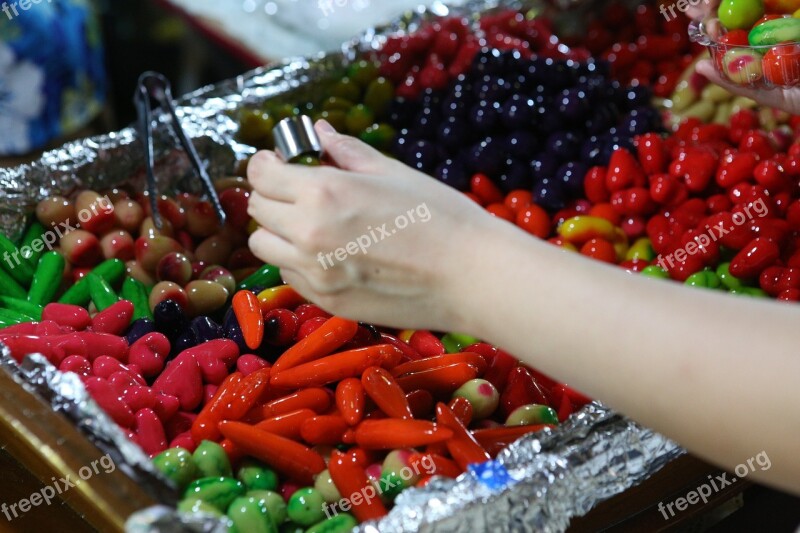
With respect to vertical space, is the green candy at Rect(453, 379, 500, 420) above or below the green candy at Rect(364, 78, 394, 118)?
below

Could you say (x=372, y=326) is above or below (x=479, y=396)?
above

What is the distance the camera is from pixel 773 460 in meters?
0.86

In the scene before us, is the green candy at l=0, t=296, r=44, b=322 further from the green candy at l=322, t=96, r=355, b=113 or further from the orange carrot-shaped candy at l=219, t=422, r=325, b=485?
the green candy at l=322, t=96, r=355, b=113

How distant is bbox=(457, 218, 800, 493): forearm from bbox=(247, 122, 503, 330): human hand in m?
0.03

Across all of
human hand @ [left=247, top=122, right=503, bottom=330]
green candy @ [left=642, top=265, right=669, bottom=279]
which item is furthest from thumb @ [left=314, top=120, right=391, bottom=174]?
green candy @ [left=642, top=265, right=669, bottom=279]

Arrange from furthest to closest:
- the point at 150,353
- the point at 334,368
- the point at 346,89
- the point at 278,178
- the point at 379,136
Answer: the point at 346,89 < the point at 379,136 < the point at 150,353 < the point at 334,368 < the point at 278,178

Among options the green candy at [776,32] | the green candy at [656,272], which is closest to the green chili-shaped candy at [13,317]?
the green candy at [656,272]

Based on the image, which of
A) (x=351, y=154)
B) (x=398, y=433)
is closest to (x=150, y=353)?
(x=398, y=433)

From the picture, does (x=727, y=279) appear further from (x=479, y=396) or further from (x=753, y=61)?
(x=479, y=396)

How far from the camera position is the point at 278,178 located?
39.7 inches

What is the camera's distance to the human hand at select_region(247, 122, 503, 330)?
945mm

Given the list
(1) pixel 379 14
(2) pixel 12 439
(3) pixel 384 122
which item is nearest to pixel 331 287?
(2) pixel 12 439

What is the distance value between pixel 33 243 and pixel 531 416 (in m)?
1.10

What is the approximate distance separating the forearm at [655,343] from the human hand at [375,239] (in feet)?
0.09
